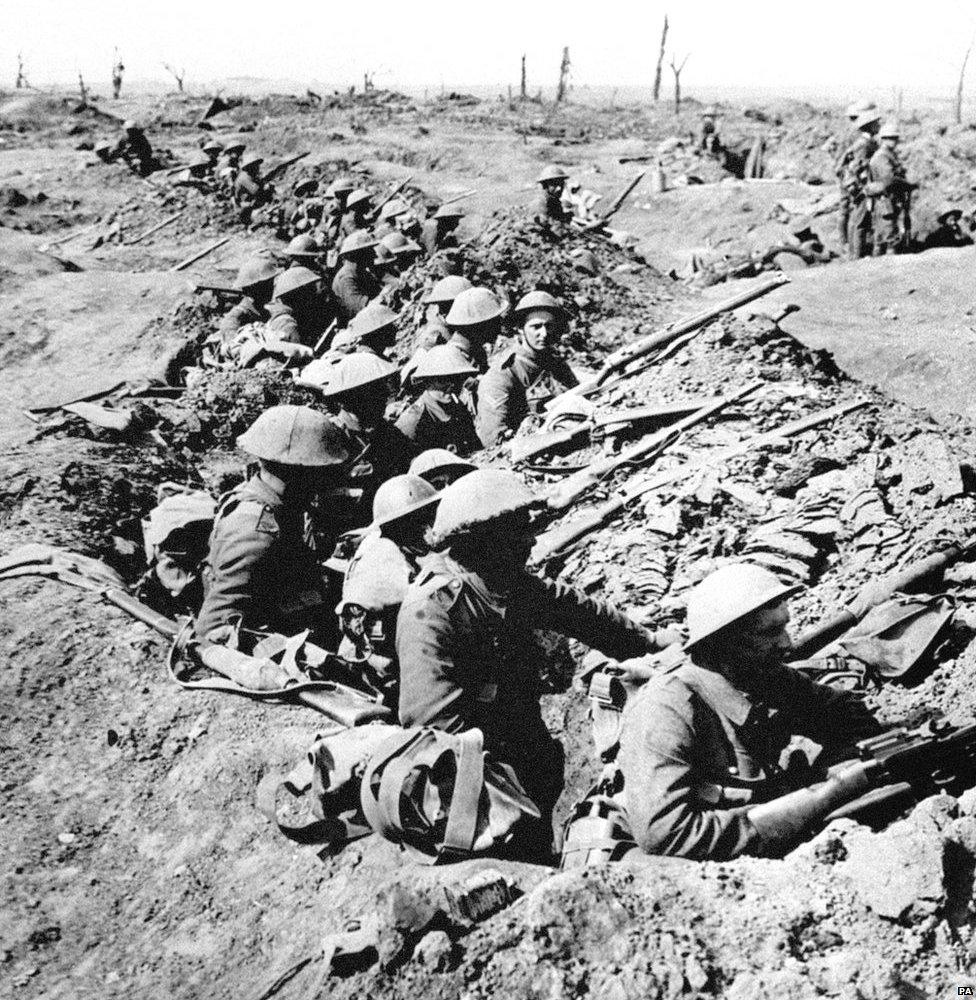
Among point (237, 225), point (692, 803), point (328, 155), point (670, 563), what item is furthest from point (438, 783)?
point (328, 155)

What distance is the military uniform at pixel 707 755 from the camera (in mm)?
2674

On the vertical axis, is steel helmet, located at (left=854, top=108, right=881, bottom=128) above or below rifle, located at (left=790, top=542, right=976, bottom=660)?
above

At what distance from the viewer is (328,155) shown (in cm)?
2389

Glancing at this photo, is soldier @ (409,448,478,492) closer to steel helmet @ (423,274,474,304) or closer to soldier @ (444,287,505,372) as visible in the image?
soldier @ (444,287,505,372)

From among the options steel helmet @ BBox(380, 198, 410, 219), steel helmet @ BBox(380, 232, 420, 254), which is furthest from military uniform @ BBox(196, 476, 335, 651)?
steel helmet @ BBox(380, 198, 410, 219)

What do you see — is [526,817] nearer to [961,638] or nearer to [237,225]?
[961,638]

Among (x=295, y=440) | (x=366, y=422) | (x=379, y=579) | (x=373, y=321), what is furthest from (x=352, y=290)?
(x=379, y=579)

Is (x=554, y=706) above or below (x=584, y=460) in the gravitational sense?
below

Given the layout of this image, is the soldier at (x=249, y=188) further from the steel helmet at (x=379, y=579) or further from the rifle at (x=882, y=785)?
the rifle at (x=882, y=785)

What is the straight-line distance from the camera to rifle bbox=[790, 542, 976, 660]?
3947 mm

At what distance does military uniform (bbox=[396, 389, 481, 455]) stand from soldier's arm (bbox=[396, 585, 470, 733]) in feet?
12.4

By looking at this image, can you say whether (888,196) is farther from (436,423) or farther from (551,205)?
(436,423)

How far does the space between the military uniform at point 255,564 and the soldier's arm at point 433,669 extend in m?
1.44

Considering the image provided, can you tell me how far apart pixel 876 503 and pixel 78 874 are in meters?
4.39
